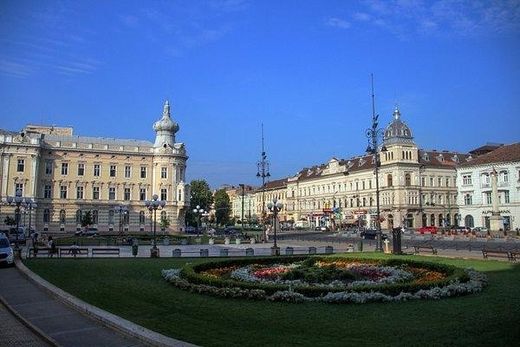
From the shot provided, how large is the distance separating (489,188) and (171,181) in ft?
164

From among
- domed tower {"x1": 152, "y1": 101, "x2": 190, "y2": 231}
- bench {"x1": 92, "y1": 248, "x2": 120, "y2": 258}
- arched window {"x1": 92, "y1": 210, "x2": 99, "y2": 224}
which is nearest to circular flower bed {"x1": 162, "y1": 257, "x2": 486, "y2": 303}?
bench {"x1": 92, "y1": 248, "x2": 120, "y2": 258}

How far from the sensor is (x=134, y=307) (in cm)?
1369

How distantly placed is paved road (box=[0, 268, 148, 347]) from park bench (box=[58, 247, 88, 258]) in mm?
13027

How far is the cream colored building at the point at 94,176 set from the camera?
7100cm

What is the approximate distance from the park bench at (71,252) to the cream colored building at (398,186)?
58.5m

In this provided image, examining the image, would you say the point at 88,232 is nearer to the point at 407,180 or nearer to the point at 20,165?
the point at 20,165

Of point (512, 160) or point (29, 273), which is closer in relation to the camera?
point (29, 273)

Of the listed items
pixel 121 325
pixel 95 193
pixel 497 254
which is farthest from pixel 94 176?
pixel 121 325

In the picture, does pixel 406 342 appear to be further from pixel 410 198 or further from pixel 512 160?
pixel 410 198

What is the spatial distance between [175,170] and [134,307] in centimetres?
6624

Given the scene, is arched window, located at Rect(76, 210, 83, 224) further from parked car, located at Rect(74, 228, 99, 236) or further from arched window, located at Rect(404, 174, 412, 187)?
arched window, located at Rect(404, 174, 412, 187)

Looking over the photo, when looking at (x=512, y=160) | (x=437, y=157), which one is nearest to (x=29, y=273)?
(x=512, y=160)

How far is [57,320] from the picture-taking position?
1245 cm

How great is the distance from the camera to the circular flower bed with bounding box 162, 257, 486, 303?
14.8 m
